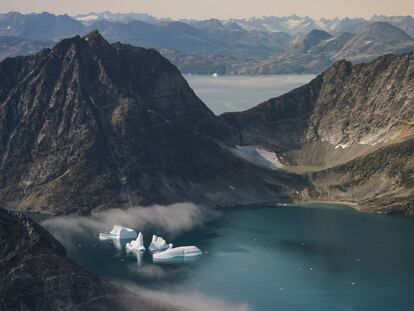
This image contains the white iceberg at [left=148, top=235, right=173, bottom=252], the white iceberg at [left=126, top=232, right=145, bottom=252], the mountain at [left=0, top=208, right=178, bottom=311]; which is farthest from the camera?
the white iceberg at [left=126, top=232, right=145, bottom=252]

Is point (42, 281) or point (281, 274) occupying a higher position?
point (42, 281)

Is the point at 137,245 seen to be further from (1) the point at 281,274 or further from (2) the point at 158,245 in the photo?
(1) the point at 281,274

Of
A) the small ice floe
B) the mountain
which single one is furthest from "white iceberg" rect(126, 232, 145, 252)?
the mountain

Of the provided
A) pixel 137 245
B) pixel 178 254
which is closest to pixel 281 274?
pixel 178 254

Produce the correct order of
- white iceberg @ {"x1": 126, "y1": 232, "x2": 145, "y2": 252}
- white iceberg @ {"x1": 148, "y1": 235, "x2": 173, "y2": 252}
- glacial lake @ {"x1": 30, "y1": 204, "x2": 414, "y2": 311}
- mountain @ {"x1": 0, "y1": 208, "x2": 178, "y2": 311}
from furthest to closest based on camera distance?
white iceberg @ {"x1": 126, "y1": 232, "x2": 145, "y2": 252} → white iceberg @ {"x1": 148, "y1": 235, "x2": 173, "y2": 252} → glacial lake @ {"x1": 30, "y1": 204, "x2": 414, "y2": 311} → mountain @ {"x1": 0, "y1": 208, "x2": 178, "y2": 311}

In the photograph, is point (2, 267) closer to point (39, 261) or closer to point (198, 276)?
point (39, 261)

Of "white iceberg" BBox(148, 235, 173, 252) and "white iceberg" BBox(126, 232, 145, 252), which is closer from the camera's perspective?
"white iceberg" BBox(148, 235, 173, 252)

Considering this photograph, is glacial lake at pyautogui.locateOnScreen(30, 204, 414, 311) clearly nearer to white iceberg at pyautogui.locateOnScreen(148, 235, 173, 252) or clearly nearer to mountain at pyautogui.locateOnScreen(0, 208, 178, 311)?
white iceberg at pyautogui.locateOnScreen(148, 235, 173, 252)

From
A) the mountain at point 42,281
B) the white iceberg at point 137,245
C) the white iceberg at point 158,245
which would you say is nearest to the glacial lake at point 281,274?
the white iceberg at point 137,245
